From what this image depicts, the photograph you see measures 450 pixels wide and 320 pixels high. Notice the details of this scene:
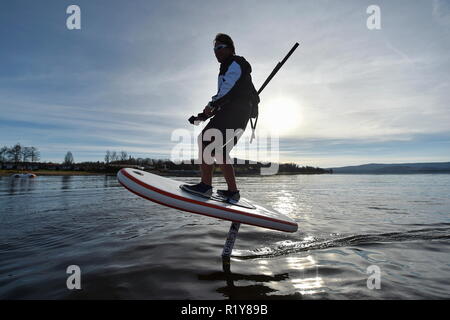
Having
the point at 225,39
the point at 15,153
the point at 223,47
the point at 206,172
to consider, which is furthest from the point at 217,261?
the point at 15,153

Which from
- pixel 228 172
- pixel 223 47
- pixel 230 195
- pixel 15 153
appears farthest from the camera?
pixel 15 153

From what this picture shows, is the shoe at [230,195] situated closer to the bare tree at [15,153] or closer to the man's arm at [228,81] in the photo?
the man's arm at [228,81]

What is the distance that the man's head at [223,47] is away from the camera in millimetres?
4449

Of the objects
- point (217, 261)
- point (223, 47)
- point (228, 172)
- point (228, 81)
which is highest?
point (223, 47)

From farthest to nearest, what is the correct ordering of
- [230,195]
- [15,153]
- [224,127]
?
[15,153], [230,195], [224,127]

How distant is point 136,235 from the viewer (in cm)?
588

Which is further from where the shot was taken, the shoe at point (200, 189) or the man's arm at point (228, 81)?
the shoe at point (200, 189)

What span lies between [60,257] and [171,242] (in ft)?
6.50

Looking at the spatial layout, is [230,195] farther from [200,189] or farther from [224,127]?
[224,127]

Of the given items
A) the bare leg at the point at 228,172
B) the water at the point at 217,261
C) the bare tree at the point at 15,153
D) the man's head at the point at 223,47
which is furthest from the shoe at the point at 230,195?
the bare tree at the point at 15,153

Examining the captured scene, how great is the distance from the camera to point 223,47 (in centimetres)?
443
